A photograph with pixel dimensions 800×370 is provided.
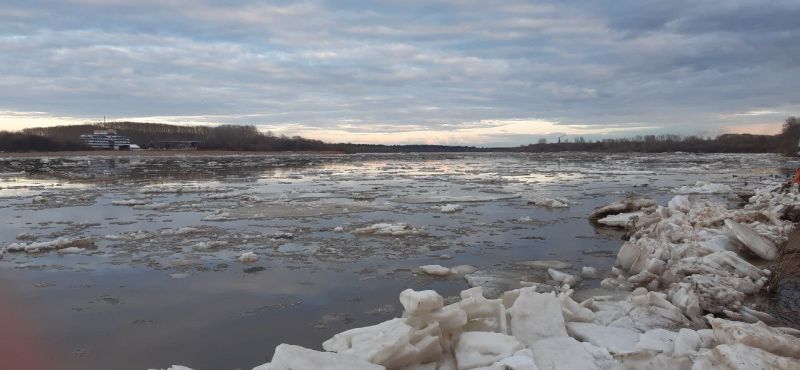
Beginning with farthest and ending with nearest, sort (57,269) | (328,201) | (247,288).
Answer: (328,201), (57,269), (247,288)

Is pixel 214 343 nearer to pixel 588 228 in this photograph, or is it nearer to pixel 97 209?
pixel 588 228

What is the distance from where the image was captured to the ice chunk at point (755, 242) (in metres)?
6.81

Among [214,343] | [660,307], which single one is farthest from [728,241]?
[214,343]

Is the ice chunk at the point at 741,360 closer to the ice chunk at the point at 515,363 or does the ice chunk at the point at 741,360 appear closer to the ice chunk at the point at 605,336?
the ice chunk at the point at 605,336

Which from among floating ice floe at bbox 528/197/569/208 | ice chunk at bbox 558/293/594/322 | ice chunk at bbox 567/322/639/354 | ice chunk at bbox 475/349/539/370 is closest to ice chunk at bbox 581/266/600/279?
ice chunk at bbox 558/293/594/322

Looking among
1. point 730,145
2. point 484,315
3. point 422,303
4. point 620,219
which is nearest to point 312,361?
point 422,303

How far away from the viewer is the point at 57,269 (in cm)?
679

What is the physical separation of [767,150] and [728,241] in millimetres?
81362

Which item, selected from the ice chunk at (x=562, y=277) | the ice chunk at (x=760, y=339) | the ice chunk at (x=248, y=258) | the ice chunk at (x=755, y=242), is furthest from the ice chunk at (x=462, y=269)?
the ice chunk at (x=755, y=242)

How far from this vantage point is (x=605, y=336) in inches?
158

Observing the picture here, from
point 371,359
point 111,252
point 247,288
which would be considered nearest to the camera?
point 371,359

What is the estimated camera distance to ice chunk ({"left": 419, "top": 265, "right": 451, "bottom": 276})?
6492mm

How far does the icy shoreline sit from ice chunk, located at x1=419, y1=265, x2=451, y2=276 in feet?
3.77

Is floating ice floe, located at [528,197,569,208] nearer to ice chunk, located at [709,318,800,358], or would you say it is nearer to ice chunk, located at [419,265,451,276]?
ice chunk, located at [419,265,451,276]
